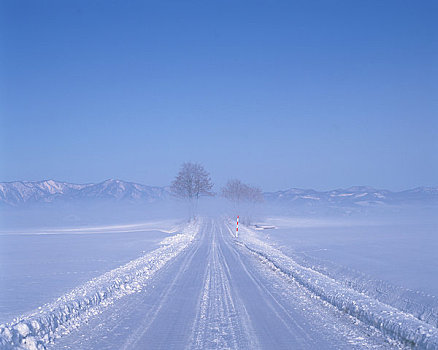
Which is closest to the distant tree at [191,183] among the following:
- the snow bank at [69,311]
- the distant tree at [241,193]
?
the distant tree at [241,193]

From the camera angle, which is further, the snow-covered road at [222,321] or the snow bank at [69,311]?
the snow-covered road at [222,321]

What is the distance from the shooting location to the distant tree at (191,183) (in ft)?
210

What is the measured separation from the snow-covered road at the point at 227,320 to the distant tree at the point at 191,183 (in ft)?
164

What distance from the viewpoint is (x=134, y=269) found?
15898 millimetres

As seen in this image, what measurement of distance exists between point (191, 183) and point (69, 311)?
54.9 m

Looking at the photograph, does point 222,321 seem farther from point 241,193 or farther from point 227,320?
point 241,193

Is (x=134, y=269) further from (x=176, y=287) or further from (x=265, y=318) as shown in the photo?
(x=265, y=318)

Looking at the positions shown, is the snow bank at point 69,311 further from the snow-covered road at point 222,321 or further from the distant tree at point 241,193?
the distant tree at point 241,193

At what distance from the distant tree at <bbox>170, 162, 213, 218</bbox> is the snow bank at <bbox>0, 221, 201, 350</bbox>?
48170 millimetres

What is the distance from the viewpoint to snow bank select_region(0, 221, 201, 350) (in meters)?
7.16

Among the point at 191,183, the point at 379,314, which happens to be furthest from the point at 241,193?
the point at 379,314

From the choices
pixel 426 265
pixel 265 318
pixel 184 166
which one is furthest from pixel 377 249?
pixel 184 166

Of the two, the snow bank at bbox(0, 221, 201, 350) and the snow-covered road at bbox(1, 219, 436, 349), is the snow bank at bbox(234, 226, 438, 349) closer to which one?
the snow-covered road at bbox(1, 219, 436, 349)

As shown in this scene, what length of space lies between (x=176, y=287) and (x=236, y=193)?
71774mm
